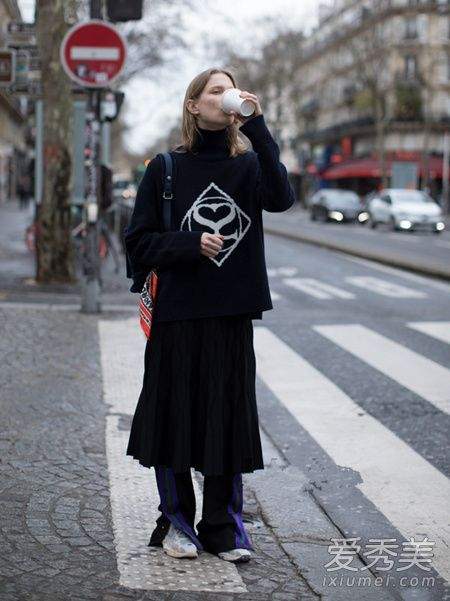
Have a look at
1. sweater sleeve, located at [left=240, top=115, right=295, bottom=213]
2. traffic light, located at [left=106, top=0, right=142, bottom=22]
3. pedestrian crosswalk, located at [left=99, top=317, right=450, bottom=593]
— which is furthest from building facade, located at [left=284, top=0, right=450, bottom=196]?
sweater sleeve, located at [left=240, top=115, right=295, bottom=213]

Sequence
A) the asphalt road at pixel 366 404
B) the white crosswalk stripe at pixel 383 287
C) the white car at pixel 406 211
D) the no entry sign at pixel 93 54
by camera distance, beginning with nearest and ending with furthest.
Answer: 1. the asphalt road at pixel 366 404
2. the no entry sign at pixel 93 54
3. the white crosswalk stripe at pixel 383 287
4. the white car at pixel 406 211

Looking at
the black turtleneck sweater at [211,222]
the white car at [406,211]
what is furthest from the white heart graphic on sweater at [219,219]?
the white car at [406,211]

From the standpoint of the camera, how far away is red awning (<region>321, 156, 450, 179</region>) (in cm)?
7606

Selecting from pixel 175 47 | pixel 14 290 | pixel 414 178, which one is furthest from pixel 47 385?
pixel 414 178

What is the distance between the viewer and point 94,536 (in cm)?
433

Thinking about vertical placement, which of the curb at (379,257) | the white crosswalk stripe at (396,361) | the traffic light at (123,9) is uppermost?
the traffic light at (123,9)

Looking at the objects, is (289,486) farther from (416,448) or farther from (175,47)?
(175,47)

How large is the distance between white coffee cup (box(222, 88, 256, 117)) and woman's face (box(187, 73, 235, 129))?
80 mm

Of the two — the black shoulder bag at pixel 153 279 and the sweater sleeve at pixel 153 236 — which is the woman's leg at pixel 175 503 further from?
the sweater sleeve at pixel 153 236

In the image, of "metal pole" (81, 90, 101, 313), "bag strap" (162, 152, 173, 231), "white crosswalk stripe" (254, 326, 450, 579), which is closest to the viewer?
"bag strap" (162, 152, 173, 231)

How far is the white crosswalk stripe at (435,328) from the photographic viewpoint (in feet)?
34.2

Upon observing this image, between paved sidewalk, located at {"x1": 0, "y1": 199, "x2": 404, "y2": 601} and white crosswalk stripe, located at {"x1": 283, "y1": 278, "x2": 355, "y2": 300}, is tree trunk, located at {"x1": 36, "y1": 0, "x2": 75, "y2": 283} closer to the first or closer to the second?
white crosswalk stripe, located at {"x1": 283, "y1": 278, "x2": 355, "y2": 300}

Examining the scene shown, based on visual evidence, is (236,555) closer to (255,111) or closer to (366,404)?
(255,111)

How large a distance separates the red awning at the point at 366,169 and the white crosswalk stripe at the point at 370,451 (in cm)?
6792
